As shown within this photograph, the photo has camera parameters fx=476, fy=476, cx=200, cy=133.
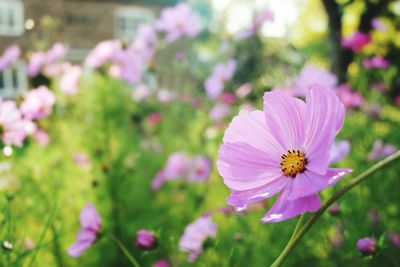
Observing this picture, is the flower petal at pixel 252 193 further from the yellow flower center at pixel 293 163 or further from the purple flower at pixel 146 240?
the purple flower at pixel 146 240

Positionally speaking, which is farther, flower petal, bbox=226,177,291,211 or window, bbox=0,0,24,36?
window, bbox=0,0,24,36

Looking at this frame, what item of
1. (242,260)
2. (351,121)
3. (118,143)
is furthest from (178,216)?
(351,121)

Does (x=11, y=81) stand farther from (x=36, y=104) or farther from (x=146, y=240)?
(x=146, y=240)

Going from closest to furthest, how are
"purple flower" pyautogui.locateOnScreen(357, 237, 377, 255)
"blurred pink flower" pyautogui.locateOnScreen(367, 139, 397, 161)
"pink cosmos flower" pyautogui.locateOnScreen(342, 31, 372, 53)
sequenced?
"purple flower" pyautogui.locateOnScreen(357, 237, 377, 255), "blurred pink flower" pyautogui.locateOnScreen(367, 139, 397, 161), "pink cosmos flower" pyautogui.locateOnScreen(342, 31, 372, 53)

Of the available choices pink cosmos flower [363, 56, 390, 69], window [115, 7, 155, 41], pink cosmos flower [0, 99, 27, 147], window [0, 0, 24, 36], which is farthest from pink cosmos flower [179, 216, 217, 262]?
window [115, 7, 155, 41]

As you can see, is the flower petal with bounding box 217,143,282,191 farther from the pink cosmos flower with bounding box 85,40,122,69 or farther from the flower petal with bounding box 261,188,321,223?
the pink cosmos flower with bounding box 85,40,122,69

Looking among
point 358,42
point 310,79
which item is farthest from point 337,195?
point 358,42

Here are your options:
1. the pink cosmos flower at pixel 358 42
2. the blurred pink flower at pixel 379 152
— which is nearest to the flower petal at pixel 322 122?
the blurred pink flower at pixel 379 152
